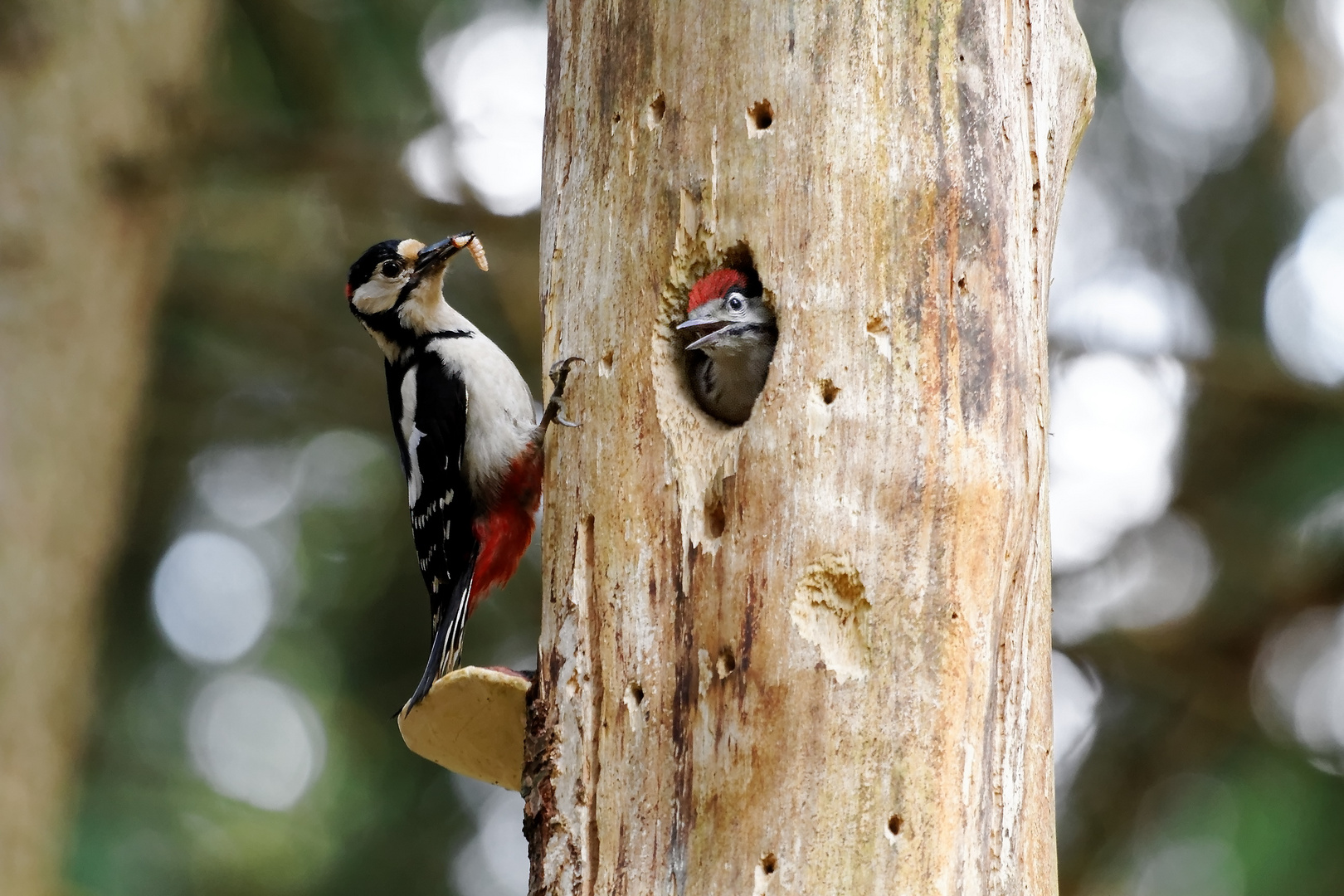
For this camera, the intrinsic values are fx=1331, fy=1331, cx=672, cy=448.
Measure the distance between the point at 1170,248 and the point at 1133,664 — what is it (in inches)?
89.8

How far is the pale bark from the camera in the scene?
4918 mm

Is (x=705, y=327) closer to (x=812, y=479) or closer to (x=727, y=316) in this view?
(x=727, y=316)

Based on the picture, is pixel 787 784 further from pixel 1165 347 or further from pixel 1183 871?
pixel 1183 871

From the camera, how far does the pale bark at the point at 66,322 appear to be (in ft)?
16.1

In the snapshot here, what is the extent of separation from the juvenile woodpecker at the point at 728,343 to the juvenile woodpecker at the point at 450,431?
1.52 feet

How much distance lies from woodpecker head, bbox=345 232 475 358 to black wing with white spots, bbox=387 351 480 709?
12cm

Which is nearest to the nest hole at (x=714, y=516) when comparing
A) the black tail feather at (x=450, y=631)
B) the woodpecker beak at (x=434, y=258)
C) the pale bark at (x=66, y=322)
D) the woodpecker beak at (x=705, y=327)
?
the woodpecker beak at (x=705, y=327)

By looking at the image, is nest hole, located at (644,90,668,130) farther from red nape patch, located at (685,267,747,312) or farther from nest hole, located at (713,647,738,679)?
nest hole, located at (713,647,738,679)

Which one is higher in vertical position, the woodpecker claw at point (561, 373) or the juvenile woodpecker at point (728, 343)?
the juvenile woodpecker at point (728, 343)

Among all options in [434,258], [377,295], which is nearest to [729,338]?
[434,258]

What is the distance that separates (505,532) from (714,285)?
133cm

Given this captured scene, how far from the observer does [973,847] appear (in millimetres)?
2203

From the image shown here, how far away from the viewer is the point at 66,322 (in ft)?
16.9

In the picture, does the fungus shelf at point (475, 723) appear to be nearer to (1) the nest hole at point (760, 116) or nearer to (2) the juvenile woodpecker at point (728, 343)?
(2) the juvenile woodpecker at point (728, 343)
